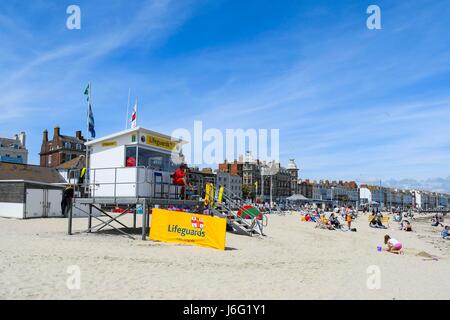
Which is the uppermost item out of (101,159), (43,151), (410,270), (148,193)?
(43,151)

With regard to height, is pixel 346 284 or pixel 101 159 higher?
pixel 101 159

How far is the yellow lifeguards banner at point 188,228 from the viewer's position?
47.2 feet

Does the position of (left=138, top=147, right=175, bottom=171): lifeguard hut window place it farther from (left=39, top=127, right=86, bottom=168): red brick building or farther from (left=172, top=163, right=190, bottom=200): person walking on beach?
(left=39, top=127, right=86, bottom=168): red brick building

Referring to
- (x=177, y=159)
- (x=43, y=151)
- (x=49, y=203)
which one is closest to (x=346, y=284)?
(x=177, y=159)

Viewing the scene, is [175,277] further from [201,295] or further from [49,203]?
[49,203]

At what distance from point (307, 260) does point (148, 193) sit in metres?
6.96

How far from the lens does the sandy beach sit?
7.93 meters

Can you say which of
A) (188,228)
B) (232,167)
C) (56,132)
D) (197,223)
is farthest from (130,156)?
(232,167)

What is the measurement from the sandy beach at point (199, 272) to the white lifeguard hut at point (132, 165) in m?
2.17

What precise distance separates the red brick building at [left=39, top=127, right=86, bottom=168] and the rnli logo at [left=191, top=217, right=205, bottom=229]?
82.8 m

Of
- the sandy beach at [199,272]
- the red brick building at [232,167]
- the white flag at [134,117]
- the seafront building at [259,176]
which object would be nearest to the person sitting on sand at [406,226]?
the sandy beach at [199,272]
